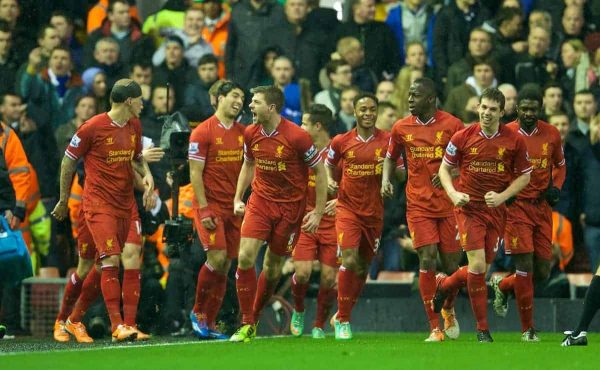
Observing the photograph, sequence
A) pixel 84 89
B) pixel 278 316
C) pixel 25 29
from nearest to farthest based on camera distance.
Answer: pixel 278 316 < pixel 84 89 < pixel 25 29

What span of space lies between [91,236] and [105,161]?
3.06ft

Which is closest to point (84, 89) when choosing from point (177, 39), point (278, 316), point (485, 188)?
point (177, 39)

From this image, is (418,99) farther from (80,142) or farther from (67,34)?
(67,34)

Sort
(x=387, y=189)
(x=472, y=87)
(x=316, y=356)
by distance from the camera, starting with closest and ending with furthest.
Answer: (x=316, y=356) → (x=387, y=189) → (x=472, y=87)

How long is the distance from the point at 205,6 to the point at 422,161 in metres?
7.19

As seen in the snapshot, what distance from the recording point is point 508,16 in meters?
21.0

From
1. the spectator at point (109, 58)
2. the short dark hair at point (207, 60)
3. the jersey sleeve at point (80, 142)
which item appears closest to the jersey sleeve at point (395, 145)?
the jersey sleeve at point (80, 142)

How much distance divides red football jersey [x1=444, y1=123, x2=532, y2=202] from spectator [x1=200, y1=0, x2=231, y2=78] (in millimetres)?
7449

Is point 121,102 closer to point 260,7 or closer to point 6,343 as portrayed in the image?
point 6,343

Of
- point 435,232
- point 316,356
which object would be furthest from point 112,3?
point 316,356

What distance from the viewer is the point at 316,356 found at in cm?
1380

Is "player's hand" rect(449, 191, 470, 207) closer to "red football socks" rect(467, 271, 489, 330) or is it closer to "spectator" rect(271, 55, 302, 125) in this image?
"red football socks" rect(467, 271, 489, 330)

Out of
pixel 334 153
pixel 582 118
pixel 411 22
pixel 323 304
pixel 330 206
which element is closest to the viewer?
pixel 334 153

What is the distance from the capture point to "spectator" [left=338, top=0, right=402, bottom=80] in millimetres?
21484
